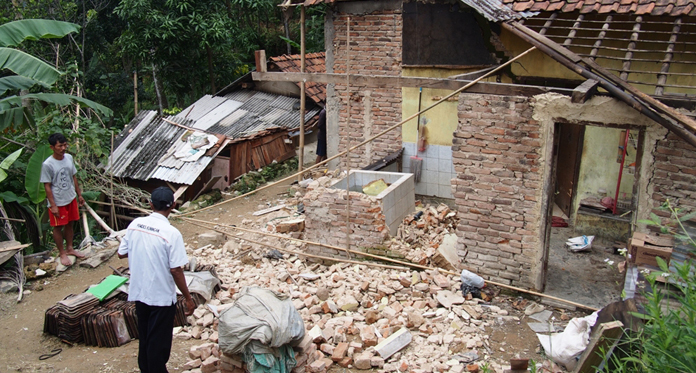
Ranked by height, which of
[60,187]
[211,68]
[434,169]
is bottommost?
[434,169]

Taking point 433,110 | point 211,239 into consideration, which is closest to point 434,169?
point 433,110

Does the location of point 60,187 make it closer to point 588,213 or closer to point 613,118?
point 613,118

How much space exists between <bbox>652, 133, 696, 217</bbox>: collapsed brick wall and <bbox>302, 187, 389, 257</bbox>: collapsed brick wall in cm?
326

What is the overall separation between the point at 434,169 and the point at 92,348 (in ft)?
21.5

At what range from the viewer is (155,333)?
4359 millimetres

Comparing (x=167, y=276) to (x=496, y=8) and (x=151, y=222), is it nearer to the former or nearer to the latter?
(x=151, y=222)

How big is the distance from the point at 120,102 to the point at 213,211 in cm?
796

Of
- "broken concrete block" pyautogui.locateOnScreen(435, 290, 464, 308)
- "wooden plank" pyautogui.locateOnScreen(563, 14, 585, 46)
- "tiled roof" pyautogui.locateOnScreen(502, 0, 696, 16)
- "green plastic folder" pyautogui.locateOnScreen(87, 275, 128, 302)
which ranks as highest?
"tiled roof" pyautogui.locateOnScreen(502, 0, 696, 16)

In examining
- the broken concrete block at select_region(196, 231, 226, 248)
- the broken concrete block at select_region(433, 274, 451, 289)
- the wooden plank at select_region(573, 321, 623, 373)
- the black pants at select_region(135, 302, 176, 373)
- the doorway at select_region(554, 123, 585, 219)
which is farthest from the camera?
the doorway at select_region(554, 123, 585, 219)

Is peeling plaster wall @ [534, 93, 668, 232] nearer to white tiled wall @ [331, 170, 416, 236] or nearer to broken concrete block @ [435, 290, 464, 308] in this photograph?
broken concrete block @ [435, 290, 464, 308]

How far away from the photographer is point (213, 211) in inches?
412

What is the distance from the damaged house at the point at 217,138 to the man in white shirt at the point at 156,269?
659cm

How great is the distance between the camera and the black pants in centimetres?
435

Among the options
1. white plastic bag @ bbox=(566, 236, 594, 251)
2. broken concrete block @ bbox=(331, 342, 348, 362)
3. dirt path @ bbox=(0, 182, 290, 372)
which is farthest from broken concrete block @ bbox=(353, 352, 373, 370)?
white plastic bag @ bbox=(566, 236, 594, 251)
